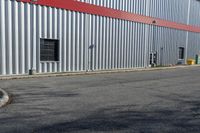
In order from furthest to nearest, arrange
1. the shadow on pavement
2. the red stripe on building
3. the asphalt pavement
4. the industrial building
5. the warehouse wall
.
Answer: the warehouse wall, the red stripe on building, the industrial building, the asphalt pavement, the shadow on pavement

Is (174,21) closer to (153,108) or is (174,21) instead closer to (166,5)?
(166,5)

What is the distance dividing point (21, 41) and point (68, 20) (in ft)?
12.6

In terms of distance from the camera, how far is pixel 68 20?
1917 cm

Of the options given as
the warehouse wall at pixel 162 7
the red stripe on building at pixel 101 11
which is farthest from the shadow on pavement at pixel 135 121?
the warehouse wall at pixel 162 7

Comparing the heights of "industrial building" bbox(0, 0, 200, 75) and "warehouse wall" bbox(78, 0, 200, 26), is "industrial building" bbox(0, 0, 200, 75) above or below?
below

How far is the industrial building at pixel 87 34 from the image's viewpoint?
16203 mm

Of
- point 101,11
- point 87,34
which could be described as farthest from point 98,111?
point 101,11

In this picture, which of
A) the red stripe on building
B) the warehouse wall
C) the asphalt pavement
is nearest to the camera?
the asphalt pavement

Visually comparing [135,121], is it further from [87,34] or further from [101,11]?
[101,11]

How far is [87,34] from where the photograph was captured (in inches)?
818

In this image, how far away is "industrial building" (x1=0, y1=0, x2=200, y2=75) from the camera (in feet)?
53.2

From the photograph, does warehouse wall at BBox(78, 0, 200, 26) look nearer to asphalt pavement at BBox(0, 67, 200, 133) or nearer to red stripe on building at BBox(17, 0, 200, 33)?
red stripe on building at BBox(17, 0, 200, 33)

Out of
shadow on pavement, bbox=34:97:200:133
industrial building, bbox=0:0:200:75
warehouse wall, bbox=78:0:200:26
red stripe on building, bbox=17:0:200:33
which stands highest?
warehouse wall, bbox=78:0:200:26

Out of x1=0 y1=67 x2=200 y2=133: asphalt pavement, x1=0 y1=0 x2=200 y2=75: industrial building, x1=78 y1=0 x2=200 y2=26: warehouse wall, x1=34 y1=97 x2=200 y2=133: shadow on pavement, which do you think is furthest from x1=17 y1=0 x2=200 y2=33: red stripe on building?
x1=34 y1=97 x2=200 y2=133: shadow on pavement
